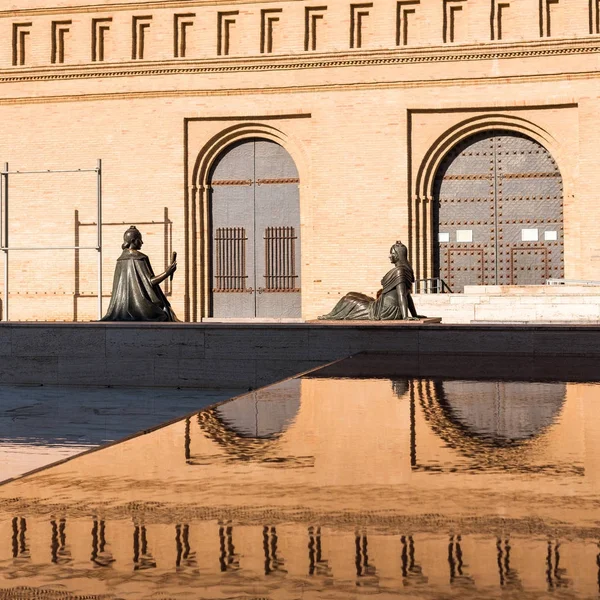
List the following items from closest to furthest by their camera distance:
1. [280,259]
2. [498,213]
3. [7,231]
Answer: [7,231] → [498,213] → [280,259]

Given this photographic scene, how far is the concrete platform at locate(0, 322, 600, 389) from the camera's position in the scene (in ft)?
35.6

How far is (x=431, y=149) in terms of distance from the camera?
70.0ft

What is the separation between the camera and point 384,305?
15469 mm

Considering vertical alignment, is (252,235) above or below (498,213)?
below

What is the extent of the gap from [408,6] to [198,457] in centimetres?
1903

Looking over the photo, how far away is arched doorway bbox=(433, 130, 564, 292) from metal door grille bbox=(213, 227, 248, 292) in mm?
3962

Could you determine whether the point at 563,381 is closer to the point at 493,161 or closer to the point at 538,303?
the point at 538,303

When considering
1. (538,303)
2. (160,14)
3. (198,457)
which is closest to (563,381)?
(198,457)

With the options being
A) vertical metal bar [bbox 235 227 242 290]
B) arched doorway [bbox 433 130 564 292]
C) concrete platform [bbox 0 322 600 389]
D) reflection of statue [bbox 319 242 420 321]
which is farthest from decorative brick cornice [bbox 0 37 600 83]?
concrete platform [bbox 0 322 600 389]

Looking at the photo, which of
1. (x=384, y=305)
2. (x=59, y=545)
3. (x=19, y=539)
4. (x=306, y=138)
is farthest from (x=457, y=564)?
(x=306, y=138)

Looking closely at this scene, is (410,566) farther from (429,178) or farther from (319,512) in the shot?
(429,178)

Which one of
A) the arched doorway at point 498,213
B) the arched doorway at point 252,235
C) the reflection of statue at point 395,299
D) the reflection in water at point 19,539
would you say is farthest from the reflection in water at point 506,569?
the arched doorway at point 252,235

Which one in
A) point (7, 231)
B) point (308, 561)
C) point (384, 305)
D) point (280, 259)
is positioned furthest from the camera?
point (280, 259)

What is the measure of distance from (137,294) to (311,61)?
329 inches
